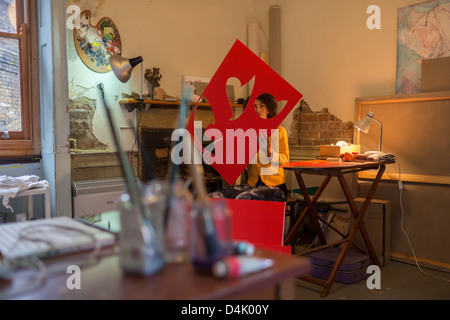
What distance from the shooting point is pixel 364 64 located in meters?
4.05

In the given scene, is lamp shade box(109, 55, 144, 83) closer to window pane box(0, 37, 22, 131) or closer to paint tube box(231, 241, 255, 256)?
window pane box(0, 37, 22, 131)

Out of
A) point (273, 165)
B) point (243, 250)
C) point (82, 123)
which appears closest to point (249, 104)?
point (273, 165)

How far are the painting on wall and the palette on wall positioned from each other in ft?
9.00

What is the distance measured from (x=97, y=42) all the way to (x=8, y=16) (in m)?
0.76

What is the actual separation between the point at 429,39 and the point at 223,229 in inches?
137

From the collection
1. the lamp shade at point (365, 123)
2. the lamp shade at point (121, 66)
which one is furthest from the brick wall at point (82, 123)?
the lamp shade at point (365, 123)

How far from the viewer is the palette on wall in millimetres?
3688

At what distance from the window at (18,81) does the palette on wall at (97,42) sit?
40 centimetres

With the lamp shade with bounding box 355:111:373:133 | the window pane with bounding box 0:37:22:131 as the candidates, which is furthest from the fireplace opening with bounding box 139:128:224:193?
the lamp shade with bounding box 355:111:373:133

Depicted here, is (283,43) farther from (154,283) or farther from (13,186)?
(154,283)

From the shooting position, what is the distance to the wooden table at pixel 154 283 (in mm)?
737

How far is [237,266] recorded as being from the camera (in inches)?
32.3

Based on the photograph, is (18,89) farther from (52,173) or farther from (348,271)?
(348,271)

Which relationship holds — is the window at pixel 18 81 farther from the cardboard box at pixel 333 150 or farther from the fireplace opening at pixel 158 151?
the cardboard box at pixel 333 150
